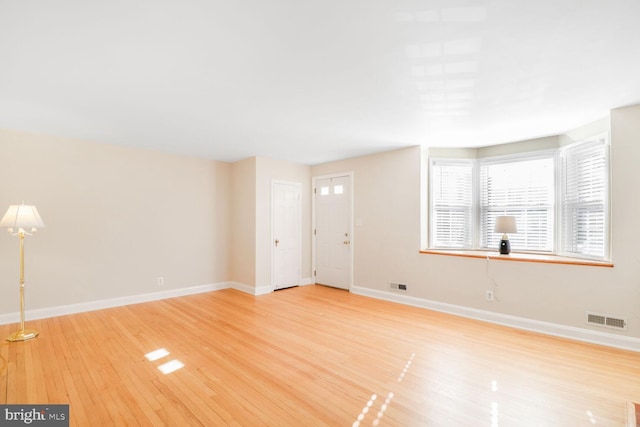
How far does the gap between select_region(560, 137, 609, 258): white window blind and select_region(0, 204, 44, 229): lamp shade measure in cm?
673

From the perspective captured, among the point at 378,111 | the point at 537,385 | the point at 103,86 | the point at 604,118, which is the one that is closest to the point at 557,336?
the point at 537,385

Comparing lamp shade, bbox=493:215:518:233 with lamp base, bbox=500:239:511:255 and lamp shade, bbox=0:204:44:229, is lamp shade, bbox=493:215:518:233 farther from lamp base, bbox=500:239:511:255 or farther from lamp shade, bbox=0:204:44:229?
lamp shade, bbox=0:204:44:229

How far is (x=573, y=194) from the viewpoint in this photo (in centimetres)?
390

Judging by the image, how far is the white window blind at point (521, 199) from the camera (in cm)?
423

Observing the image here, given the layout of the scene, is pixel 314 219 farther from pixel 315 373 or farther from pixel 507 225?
pixel 315 373

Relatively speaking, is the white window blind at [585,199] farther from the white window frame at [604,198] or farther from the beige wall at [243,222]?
the beige wall at [243,222]

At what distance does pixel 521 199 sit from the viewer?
175 inches

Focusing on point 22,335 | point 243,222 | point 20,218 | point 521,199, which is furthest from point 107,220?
point 521,199

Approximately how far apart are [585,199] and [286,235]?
4.67m

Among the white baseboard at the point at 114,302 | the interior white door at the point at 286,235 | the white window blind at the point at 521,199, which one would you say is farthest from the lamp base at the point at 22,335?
the white window blind at the point at 521,199

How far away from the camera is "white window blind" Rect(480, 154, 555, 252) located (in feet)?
13.9

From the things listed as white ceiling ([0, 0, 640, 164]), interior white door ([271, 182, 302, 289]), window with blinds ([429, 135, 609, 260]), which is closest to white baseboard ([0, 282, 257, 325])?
interior white door ([271, 182, 302, 289])

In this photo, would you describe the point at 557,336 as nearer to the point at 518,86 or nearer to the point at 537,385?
the point at 537,385

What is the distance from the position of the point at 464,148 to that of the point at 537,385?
361 cm
